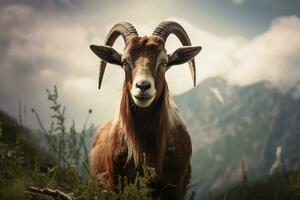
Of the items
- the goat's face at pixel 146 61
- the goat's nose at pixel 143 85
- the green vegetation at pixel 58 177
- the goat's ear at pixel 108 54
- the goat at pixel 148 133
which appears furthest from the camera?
the goat's ear at pixel 108 54

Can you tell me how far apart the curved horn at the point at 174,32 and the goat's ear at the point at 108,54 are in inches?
40.9

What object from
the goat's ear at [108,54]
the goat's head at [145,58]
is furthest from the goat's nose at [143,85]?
the goat's ear at [108,54]

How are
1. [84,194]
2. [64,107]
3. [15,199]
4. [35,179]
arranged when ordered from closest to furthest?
[15,199], [84,194], [35,179], [64,107]

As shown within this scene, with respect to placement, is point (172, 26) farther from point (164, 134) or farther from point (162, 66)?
point (164, 134)

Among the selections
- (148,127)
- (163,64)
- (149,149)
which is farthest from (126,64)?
(149,149)

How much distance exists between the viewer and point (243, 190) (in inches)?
355

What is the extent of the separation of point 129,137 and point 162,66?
143cm

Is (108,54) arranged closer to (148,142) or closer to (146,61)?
(146,61)

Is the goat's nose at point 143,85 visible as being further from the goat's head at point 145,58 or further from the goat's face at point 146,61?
the goat's face at point 146,61

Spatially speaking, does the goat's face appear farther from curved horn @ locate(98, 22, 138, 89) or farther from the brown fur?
curved horn @ locate(98, 22, 138, 89)

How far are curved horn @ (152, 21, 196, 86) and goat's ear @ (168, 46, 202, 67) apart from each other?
688 millimetres

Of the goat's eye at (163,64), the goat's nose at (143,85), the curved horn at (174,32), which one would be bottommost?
the goat's nose at (143,85)

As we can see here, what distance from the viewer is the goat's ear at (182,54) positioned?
346 inches

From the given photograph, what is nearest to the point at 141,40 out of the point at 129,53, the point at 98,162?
the point at 129,53
